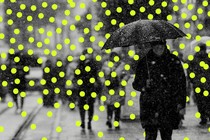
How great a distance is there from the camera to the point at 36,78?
71.8 ft

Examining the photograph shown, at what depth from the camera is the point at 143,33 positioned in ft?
19.6

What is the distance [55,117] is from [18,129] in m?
2.54

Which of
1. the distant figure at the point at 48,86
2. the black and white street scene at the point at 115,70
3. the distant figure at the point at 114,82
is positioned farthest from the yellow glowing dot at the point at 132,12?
the distant figure at the point at 48,86

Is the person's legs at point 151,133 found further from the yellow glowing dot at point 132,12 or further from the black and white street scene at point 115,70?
the yellow glowing dot at point 132,12

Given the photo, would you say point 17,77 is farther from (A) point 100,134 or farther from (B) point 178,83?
(B) point 178,83

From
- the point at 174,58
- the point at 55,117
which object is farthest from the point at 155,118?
the point at 55,117

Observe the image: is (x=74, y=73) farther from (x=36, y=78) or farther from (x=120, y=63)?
(x=36, y=78)

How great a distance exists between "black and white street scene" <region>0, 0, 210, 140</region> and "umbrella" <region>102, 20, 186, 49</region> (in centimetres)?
1

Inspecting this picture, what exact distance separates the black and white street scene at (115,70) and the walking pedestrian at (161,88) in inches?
0.5

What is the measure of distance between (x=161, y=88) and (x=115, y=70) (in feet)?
15.0

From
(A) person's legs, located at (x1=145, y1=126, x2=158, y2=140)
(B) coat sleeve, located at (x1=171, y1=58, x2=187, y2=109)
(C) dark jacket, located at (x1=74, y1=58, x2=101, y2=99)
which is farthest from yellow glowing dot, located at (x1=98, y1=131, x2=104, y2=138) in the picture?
(B) coat sleeve, located at (x1=171, y1=58, x2=187, y2=109)

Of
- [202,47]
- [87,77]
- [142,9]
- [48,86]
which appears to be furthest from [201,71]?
[48,86]

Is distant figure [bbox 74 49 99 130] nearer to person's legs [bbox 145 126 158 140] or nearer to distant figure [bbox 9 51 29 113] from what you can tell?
distant figure [bbox 9 51 29 113]

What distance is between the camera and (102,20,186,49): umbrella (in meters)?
5.91
